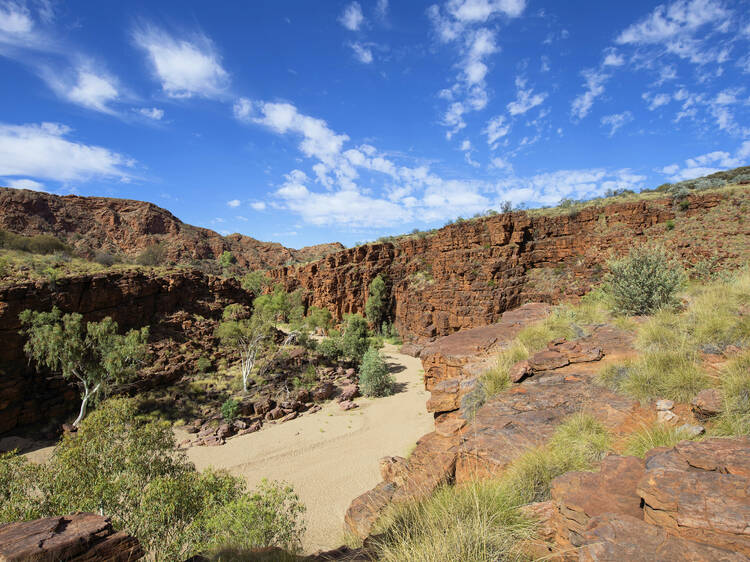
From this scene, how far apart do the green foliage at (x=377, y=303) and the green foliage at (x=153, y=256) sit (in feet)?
127

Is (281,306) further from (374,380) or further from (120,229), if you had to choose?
(120,229)

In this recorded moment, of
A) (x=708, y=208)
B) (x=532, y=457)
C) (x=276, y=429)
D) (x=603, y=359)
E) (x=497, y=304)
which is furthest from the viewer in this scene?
(x=497, y=304)

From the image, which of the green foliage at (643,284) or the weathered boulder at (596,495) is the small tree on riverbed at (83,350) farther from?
the green foliage at (643,284)

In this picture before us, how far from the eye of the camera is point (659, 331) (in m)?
4.80

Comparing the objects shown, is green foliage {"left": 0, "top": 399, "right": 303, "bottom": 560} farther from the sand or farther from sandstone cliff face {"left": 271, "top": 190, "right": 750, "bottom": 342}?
sandstone cliff face {"left": 271, "top": 190, "right": 750, "bottom": 342}

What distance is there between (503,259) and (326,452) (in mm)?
21876

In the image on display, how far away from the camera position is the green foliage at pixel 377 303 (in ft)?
121

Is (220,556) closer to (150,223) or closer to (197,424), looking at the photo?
(197,424)

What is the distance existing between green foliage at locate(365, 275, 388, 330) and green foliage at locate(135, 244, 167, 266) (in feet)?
127

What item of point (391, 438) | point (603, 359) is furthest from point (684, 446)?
point (391, 438)

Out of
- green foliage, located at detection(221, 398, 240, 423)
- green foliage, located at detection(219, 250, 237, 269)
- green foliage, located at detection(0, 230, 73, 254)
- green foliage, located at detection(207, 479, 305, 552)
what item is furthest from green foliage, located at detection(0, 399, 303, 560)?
green foliage, located at detection(219, 250, 237, 269)

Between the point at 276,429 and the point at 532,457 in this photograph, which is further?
the point at 276,429

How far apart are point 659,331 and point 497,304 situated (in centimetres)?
2304

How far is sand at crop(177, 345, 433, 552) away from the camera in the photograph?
9016 millimetres
